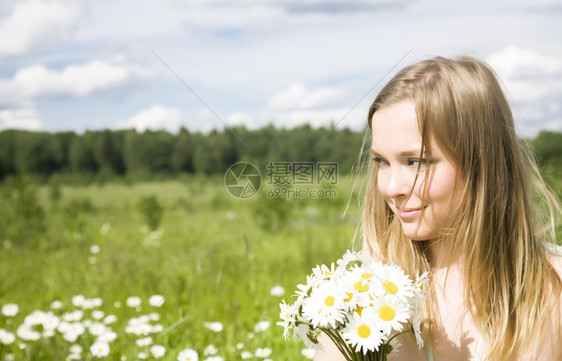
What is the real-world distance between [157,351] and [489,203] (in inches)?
66.5

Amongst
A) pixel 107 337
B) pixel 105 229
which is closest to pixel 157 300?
pixel 107 337

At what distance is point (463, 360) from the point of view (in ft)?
6.79

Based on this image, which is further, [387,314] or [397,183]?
[397,183]

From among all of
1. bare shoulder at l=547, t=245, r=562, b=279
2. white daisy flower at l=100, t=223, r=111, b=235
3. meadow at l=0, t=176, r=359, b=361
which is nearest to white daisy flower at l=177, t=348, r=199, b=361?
meadow at l=0, t=176, r=359, b=361

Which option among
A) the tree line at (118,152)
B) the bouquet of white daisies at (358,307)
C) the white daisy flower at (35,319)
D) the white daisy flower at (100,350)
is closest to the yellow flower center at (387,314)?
the bouquet of white daisies at (358,307)

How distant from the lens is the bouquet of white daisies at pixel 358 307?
162cm

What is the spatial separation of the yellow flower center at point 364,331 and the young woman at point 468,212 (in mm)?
483

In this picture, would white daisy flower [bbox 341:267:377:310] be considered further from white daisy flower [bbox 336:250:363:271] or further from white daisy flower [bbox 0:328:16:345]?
white daisy flower [bbox 0:328:16:345]

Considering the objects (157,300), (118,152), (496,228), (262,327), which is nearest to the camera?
(496,228)

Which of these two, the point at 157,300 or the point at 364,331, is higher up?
the point at 364,331

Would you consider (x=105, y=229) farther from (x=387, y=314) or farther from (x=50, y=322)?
(x=387, y=314)

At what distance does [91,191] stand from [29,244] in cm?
535

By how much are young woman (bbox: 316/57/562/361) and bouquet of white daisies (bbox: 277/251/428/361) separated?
348 millimetres

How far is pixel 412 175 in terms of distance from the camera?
1.91m
